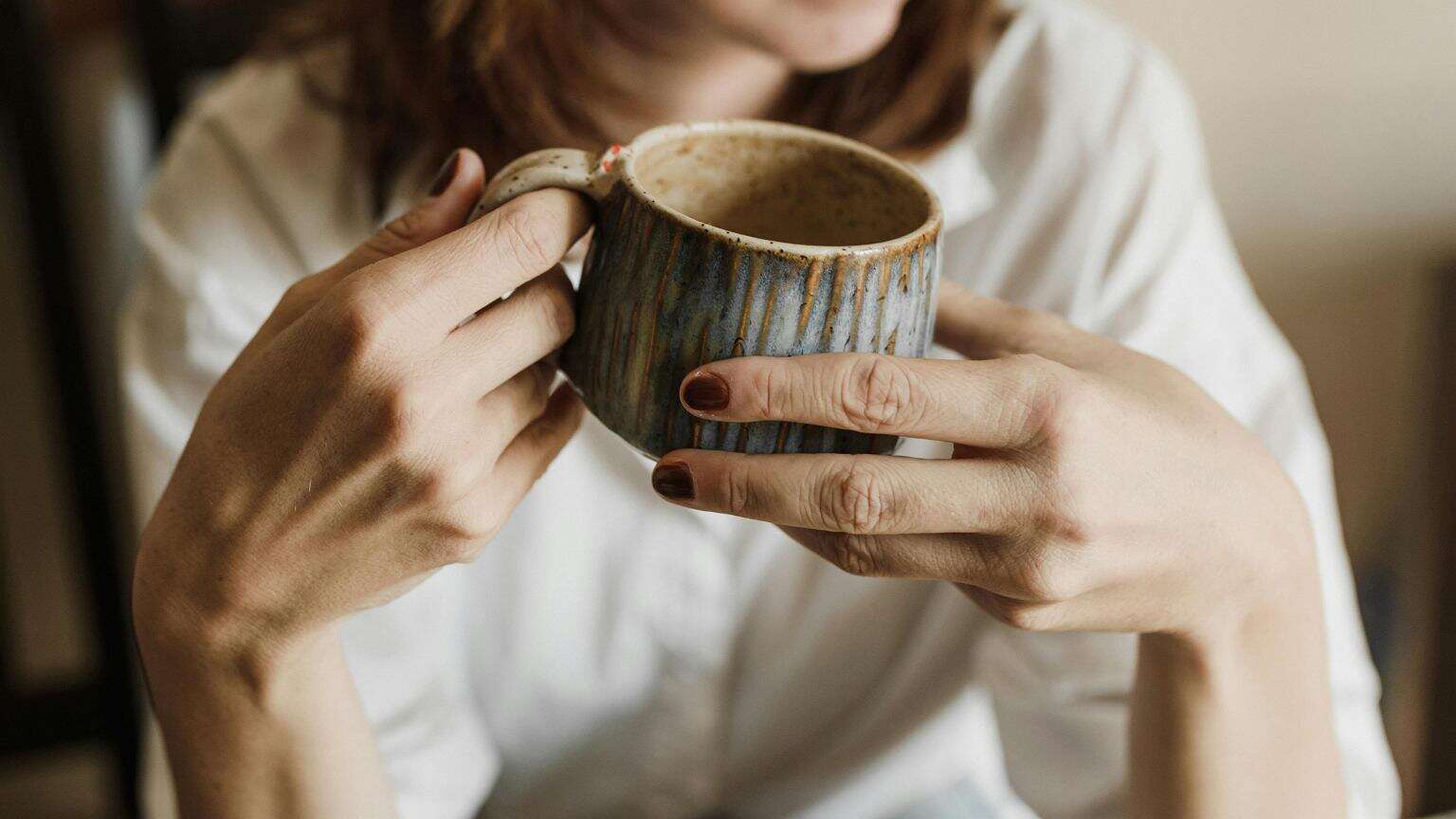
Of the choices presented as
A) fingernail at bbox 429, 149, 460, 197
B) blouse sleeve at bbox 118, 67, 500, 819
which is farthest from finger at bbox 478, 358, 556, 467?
blouse sleeve at bbox 118, 67, 500, 819

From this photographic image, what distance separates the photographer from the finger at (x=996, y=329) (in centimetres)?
62

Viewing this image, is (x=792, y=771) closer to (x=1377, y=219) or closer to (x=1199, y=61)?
Answer: (x=1199, y=61)

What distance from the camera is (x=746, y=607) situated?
3.54ft

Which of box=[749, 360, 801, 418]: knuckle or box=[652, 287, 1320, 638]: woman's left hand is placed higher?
box=[749, 360, 801, 418]: knuckle

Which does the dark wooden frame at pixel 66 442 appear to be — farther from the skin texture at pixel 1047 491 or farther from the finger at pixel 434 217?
the skin texture at pixel 1047 491

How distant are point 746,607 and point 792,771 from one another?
204 millimetres

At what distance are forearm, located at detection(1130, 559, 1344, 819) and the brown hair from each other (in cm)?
53

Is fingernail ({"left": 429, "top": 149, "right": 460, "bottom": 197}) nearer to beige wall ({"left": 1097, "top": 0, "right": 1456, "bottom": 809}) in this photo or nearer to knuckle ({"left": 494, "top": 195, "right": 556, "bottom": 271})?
knuckle ({"left": 494, "top": 195, "right": 556, "bottom": 271})

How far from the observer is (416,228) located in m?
0.57

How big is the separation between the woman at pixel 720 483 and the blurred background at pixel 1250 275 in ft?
0.84

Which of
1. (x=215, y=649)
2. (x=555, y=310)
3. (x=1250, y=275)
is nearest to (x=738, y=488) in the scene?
(x=555, y=310)

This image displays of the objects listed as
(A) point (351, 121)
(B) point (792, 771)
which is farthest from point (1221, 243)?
(A) point (351, 121)

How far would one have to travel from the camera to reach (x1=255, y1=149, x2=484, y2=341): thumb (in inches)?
22.5

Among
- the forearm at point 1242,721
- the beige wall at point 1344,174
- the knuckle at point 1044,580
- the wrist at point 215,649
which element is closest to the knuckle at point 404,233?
the wrist at point 215,649
